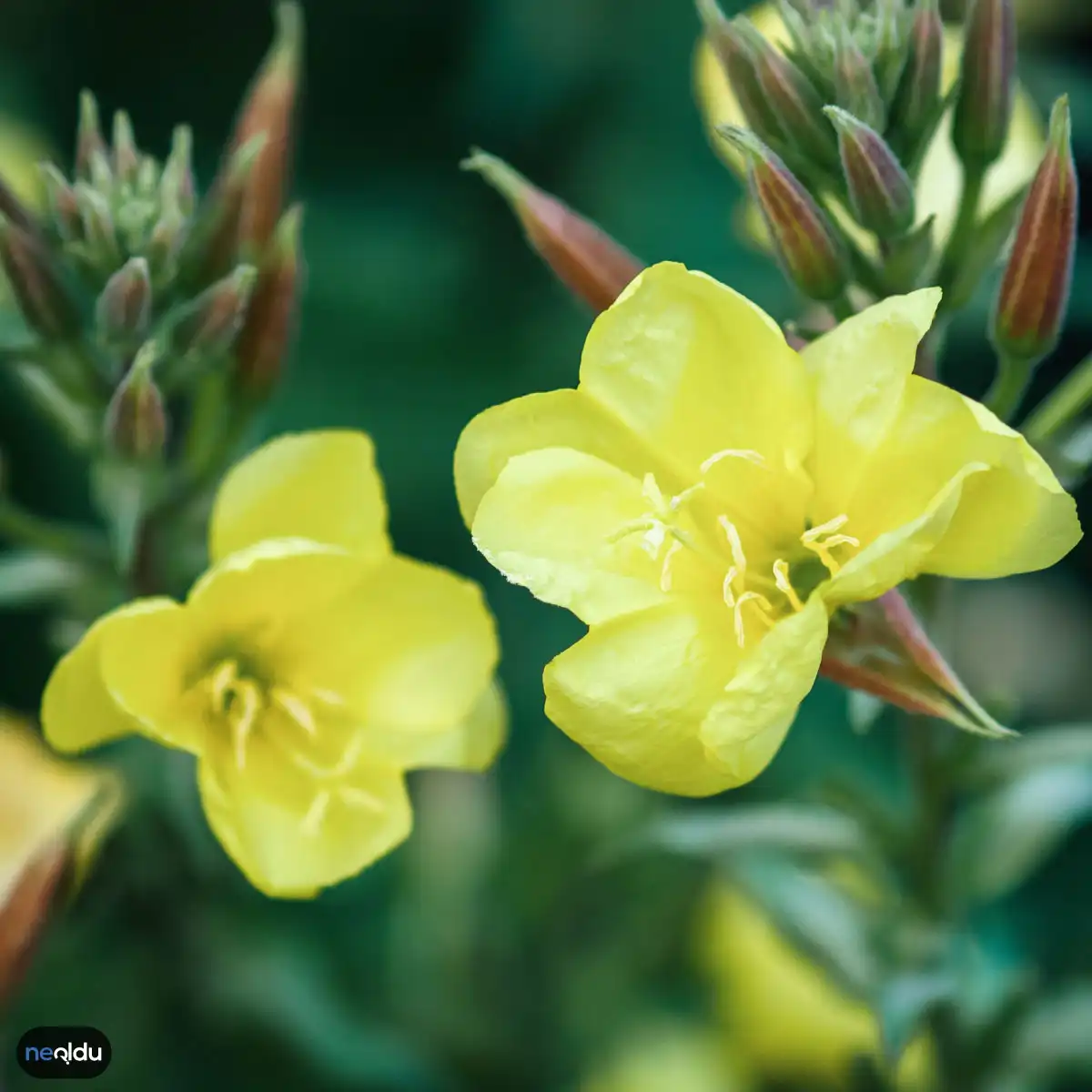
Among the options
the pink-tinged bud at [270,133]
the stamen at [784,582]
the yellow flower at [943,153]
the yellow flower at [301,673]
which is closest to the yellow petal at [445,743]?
the yellow flower at [301,673]

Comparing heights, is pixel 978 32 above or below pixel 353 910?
above

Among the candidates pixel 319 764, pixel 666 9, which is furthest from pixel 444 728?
pixel 666 9

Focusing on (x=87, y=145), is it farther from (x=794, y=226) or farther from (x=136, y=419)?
(x=794, y=226)

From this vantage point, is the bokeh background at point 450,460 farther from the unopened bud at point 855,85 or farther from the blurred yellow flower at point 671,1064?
the unopened bud at point 855,85

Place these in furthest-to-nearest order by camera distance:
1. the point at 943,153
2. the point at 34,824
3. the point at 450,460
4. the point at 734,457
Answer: the point at 450,460 < the point at 943,153 < the point at 34,824 < the point at 734,457

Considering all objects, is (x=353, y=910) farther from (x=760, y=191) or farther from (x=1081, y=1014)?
(x=760, y=191)

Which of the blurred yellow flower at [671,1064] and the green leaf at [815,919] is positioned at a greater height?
the green leaf at [815,919]
